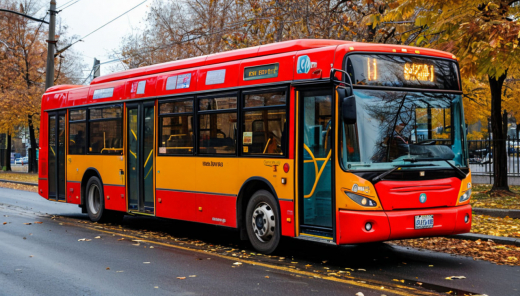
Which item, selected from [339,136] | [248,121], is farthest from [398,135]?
[248,121]

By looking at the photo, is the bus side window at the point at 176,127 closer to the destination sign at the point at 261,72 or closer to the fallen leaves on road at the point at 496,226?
the destination sign at the point at 261,72

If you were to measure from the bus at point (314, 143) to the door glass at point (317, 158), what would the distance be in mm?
17

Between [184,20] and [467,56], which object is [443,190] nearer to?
[467,56]

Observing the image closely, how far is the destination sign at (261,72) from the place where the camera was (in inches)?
378

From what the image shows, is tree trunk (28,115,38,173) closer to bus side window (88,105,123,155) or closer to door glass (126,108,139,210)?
bus side window (88,105,123,155)

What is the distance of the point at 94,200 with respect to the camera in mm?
14906

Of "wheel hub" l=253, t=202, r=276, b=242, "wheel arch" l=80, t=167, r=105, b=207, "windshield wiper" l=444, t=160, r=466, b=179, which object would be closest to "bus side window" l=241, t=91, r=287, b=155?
"wheel hub" l=253, t=202, r=276, b=242

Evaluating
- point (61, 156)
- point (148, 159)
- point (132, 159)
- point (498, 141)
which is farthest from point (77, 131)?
point (498, 141)

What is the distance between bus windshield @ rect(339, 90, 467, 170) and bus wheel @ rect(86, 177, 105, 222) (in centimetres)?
803

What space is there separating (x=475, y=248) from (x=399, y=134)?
2.81 meters

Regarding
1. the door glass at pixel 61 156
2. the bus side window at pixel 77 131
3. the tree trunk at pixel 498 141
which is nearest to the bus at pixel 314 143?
the bus side window at pixel 77 131

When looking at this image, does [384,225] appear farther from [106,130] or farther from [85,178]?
[85,178]

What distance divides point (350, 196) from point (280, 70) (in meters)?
2.41

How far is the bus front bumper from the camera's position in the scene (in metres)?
8.11
